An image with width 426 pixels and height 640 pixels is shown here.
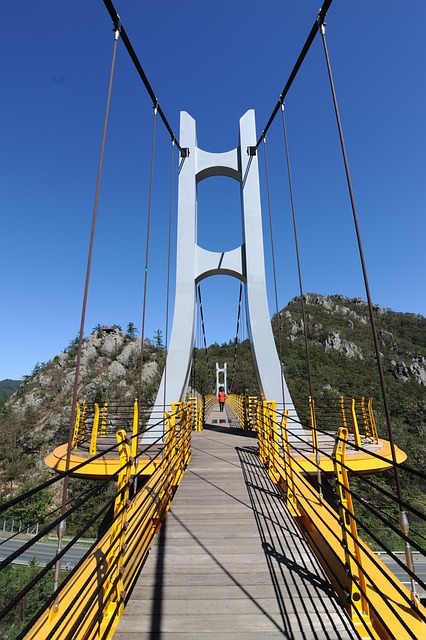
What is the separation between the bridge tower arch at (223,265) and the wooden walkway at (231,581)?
3554mm

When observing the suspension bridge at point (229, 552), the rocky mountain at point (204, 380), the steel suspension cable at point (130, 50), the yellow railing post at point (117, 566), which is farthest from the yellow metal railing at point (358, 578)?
the rocky mountain at point (204, 380)

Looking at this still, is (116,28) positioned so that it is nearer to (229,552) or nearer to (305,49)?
(305,49)

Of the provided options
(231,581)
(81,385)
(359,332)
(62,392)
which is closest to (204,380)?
(81,385)

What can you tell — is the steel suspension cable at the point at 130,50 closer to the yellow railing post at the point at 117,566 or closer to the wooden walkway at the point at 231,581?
the yellow railing post at the point at 117,566

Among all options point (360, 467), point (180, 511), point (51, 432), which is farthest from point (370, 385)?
point (180, 511)

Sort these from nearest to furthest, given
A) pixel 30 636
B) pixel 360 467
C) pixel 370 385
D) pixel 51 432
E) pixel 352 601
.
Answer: pixel 30 636 < pixel 352 601 < pixel 360 467 < pixel 51 432 < pixel 370 385

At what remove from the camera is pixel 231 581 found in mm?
→ 2029

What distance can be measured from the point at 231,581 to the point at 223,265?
6.86 m

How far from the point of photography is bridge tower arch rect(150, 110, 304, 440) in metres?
6.91

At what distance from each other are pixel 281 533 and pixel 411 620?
3.81 feet

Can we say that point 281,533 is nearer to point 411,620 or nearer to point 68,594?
point 411,620

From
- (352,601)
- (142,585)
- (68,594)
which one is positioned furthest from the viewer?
(142,585)

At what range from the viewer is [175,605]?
183 cm

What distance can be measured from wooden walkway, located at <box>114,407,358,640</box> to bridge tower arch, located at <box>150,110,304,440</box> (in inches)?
140
